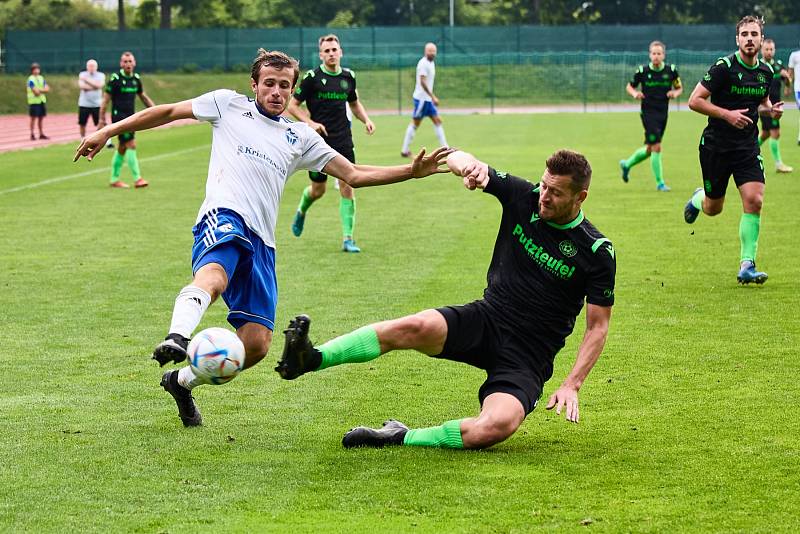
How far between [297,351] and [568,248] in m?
1.50

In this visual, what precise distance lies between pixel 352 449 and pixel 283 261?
6.79 meters

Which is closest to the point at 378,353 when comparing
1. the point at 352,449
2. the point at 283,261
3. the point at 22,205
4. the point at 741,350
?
the point at 352,449

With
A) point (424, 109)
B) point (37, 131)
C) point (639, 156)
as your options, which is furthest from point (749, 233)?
point (37, 131)

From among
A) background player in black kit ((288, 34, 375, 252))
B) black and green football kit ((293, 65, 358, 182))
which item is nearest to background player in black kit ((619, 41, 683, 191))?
background player in black kit ((288, 34, 375, 252))

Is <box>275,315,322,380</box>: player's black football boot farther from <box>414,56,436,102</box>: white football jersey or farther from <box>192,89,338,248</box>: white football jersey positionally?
<box>414,56,436,102</box>: white football jersey

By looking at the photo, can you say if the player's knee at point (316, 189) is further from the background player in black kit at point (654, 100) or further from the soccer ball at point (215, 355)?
the soccer ball at point (215, 355)

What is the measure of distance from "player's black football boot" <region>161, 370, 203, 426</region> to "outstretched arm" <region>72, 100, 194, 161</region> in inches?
49.6

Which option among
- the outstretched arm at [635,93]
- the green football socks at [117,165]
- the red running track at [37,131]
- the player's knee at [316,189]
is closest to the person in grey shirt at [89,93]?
the red running track at [37,131]

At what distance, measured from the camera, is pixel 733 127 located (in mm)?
10852

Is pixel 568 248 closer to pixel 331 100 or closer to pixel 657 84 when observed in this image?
pixel 331 100

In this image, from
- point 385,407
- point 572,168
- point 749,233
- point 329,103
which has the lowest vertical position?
point 385,407

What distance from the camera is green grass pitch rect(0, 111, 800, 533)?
16.5 ft

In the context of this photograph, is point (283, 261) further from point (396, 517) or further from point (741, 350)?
point (396, 517)

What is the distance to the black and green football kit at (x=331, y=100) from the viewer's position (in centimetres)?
1381
